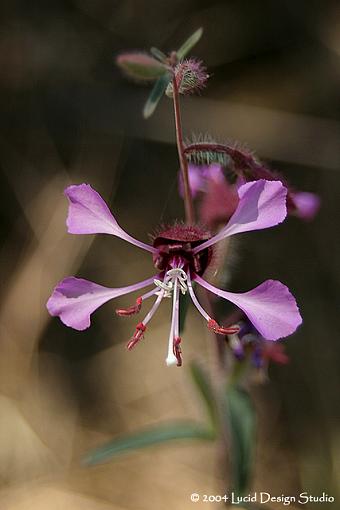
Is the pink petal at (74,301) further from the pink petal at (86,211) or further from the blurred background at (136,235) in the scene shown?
the blurred background at (136,235)

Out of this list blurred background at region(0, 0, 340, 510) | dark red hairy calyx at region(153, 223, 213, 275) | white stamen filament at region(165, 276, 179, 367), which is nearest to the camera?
white stamen filament at region(165, 276, 179, 367)

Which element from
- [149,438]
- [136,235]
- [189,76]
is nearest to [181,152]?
[189,76]

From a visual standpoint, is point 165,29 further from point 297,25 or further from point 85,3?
point 297,25

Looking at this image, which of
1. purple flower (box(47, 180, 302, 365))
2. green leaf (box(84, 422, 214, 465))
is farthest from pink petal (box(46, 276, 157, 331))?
green leaf (box(84, 422, 214, 465))

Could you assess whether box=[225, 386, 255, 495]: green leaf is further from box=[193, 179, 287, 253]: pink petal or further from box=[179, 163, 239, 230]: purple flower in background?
box=[193, 179, 287, 253]: pink petal

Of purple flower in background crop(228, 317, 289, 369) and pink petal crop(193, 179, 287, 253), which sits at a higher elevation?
purple flower in background crop(228, 317, 289, 369)
